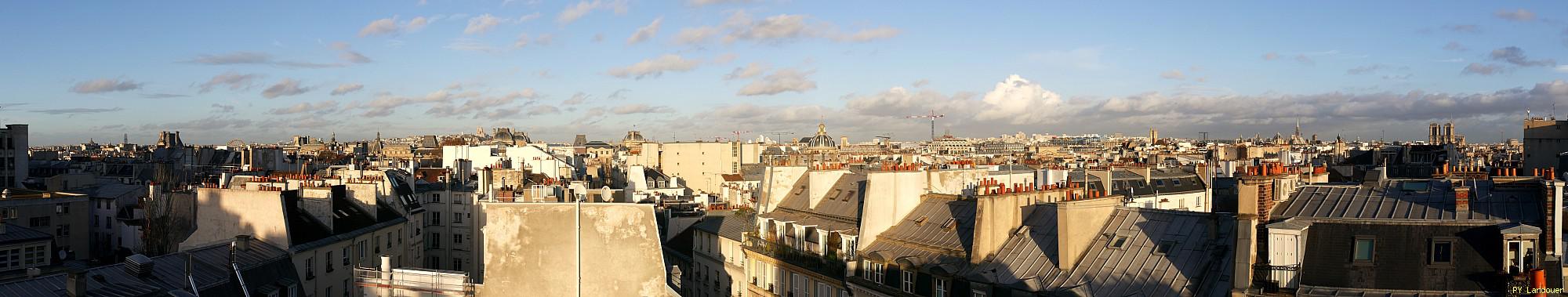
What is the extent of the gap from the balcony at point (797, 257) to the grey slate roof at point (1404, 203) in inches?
582

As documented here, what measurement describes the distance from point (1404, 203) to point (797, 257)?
19.8 m

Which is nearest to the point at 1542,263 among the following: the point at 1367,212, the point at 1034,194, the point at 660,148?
the point at 1367,212

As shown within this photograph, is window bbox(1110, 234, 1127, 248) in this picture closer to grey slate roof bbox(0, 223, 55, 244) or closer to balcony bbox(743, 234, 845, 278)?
balcony bbox(743, 234, 845, 278)

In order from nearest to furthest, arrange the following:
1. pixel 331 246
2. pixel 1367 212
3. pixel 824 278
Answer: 1. pixel 1367 212
2. pixel 824 278
3. pixel 331 246

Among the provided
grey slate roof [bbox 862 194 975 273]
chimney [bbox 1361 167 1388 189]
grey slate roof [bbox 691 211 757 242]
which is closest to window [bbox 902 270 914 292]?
grey slate roof [bbox 862 194 975 273]

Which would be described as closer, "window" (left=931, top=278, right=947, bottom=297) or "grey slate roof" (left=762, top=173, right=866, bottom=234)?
"window" (left=931, top=278, right=947, bottom=297)

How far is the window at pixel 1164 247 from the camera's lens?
25422 millimetres

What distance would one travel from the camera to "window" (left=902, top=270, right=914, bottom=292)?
29.8 metres

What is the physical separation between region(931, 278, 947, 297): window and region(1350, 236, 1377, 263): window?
33.6ft

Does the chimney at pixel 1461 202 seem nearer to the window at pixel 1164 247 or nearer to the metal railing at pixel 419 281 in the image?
the window at pixel 1164 247

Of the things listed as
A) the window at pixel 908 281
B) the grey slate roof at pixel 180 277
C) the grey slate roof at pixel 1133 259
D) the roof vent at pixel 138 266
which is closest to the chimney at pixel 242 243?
the grey slate roof at pixel 180 277

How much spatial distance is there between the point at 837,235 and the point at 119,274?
803 inches

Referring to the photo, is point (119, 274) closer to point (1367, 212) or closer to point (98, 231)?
point (1367, 212)

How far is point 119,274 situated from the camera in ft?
74.8
